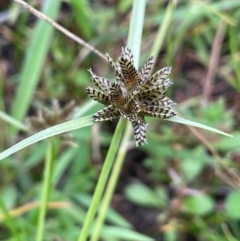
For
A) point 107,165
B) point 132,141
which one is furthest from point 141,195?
point 107,165

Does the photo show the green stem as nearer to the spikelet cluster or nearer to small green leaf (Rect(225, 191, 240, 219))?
small green leaf (Rect(225, 191, 240, 219))

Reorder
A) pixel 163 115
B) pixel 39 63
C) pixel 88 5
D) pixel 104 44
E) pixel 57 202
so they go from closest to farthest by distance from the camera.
→ pixel 163 115, pixel 57 202, pixel 39 63, pixel 104 44, pixel 88 5

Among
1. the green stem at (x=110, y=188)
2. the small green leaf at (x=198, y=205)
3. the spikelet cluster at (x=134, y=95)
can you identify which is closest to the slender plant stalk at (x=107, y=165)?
the spikelet cluster at (x=134, y=95)

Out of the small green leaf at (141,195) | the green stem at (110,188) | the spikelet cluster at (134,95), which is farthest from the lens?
the small green leaf at (141,195)

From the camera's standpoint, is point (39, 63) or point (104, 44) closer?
point (39, 63)

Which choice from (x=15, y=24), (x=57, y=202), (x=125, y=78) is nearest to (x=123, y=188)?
(x=57, y=202)

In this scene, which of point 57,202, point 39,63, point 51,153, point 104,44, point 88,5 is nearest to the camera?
point 51,153

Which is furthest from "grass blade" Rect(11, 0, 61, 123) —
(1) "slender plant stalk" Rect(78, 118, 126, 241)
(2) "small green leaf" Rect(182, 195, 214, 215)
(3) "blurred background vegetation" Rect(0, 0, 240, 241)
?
(1) "slender plant stalk" Rect(78, 118, 126, 241)

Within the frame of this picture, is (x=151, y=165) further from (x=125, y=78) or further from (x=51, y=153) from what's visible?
(x=125, y=78)

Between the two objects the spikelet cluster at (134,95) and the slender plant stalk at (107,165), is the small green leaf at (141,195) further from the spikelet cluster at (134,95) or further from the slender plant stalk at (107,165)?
the spikelet cluster at (134,95)
